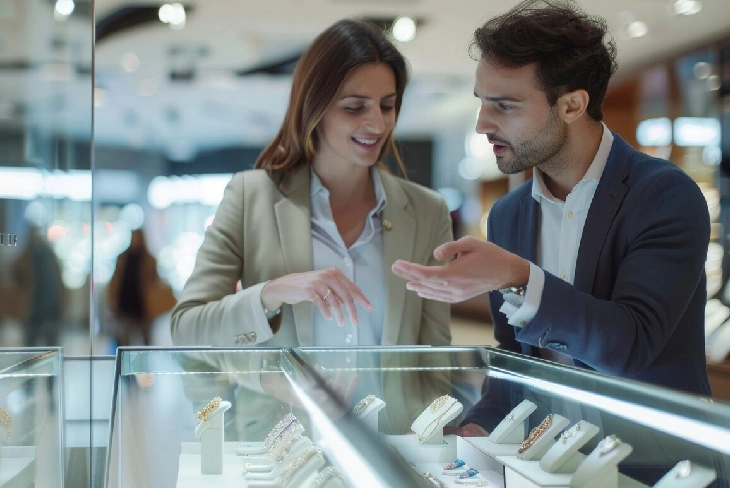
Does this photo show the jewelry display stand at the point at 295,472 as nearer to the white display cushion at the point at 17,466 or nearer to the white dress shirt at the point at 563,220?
the white display cushion at the point at 17,466

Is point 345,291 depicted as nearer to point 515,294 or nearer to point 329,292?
point 329,292

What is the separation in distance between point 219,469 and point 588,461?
54 cm

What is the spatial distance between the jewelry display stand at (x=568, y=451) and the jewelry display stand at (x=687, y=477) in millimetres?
135

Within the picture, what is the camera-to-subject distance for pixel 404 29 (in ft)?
17.8

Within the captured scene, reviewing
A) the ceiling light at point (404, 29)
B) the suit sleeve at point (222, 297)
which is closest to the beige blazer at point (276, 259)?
the suit sleeve at point (222, 297)

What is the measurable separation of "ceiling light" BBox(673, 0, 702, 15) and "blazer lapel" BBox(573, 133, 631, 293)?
153 inches

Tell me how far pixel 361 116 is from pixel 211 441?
127 centimetres

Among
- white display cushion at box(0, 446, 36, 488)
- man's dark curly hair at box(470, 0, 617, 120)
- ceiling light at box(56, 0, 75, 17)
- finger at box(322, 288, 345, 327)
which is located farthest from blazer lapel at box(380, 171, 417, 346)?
ceiling light at box(56, 0, 75, 17)

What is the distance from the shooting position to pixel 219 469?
1.19 meters

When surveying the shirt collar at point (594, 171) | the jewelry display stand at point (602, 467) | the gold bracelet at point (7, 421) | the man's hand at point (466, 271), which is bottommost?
the gold bracelet at point (7, 421)

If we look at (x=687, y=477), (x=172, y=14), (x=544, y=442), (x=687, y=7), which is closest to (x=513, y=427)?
(x=544, y=442)

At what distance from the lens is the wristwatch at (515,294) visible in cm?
160

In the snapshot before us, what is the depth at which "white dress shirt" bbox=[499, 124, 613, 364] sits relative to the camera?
1.86m

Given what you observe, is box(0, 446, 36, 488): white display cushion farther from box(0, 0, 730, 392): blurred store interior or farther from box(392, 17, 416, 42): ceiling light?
box(392, 17, 416, 42): ceiling light
